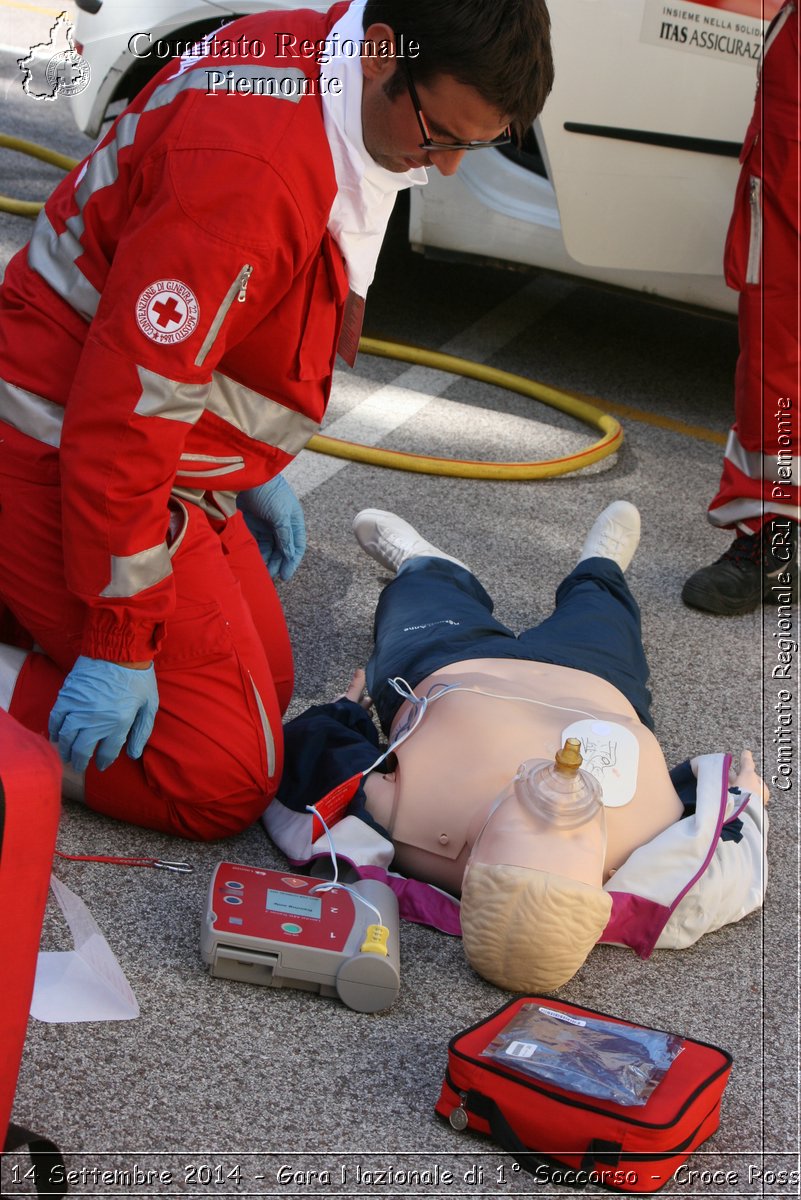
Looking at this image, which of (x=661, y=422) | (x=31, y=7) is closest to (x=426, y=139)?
(x=661, y=422)

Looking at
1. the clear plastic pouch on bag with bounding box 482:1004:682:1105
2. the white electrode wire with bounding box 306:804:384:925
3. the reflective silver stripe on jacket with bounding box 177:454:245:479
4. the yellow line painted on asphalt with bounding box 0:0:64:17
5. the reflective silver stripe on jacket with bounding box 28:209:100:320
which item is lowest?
the yellow line painted on asphalt with bounding box 0:0:64:17

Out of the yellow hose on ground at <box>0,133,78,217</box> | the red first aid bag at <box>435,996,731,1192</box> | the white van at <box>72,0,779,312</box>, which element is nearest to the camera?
the red first aid bag at <box>435,996,731,1192</box>

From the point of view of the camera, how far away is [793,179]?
3086mm

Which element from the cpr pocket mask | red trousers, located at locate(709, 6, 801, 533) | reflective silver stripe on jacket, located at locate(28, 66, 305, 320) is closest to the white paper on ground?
the cpr pocket mask

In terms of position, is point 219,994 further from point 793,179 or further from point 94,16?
point 94,16

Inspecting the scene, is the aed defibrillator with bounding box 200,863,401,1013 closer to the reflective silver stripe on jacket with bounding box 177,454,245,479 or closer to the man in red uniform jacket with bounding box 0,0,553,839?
the man in red uniform jacket with bounding box 0,0,553,839

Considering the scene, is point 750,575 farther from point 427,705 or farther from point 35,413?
point 35,413

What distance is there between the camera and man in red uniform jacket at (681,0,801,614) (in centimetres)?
310

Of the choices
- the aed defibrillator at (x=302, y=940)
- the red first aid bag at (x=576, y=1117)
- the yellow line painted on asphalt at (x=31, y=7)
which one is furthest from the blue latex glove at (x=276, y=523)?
the yellow line painted on asphalt at (x=31, y=7)

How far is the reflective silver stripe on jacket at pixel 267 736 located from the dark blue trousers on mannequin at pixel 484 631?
11.7 inches

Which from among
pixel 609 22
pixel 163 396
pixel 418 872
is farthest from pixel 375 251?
→ pixel 609 22

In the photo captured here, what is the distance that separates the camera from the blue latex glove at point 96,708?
1958mm

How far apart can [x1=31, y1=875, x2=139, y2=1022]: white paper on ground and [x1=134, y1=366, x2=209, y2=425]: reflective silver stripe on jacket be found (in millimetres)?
683

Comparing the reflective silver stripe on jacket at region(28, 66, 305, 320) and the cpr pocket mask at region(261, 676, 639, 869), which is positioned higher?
the reflective silver stripe on jacket at region(28, 66, 305, 320)
